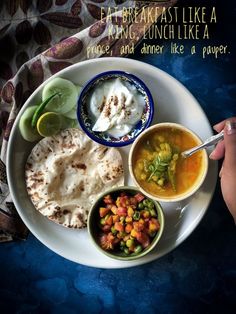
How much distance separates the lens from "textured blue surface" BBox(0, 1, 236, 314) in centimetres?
252

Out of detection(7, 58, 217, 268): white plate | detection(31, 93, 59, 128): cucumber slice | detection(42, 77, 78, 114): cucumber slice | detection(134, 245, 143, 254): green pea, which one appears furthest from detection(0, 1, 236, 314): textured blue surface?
detection(31, 93, 59, 128): cucumber slice

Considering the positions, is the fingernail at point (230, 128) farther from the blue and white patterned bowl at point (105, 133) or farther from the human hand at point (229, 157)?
the blue and white patterned bowl at point (105, 133)

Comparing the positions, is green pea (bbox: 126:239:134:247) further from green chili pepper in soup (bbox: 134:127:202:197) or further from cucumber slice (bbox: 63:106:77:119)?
cucumber slice (bbox: 63:106:77:119)

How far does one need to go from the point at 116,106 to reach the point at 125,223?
0.56m

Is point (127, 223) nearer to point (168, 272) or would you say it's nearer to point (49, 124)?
point (168, 272)

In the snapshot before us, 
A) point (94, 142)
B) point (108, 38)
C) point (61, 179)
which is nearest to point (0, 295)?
point (61, 179)

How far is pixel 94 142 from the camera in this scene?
2305mm

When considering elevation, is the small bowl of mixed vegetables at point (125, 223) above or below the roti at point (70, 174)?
below

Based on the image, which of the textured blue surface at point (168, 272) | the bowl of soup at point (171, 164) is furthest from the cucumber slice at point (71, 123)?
the textured blue surface at point (168, 272)

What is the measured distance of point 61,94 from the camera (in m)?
2.27

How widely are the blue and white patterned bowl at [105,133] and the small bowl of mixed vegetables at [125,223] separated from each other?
237mm

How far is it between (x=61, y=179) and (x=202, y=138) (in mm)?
719

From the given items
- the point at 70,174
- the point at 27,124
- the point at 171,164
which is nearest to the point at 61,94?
the point at 27,124

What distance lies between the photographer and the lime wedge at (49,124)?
2211 mm
